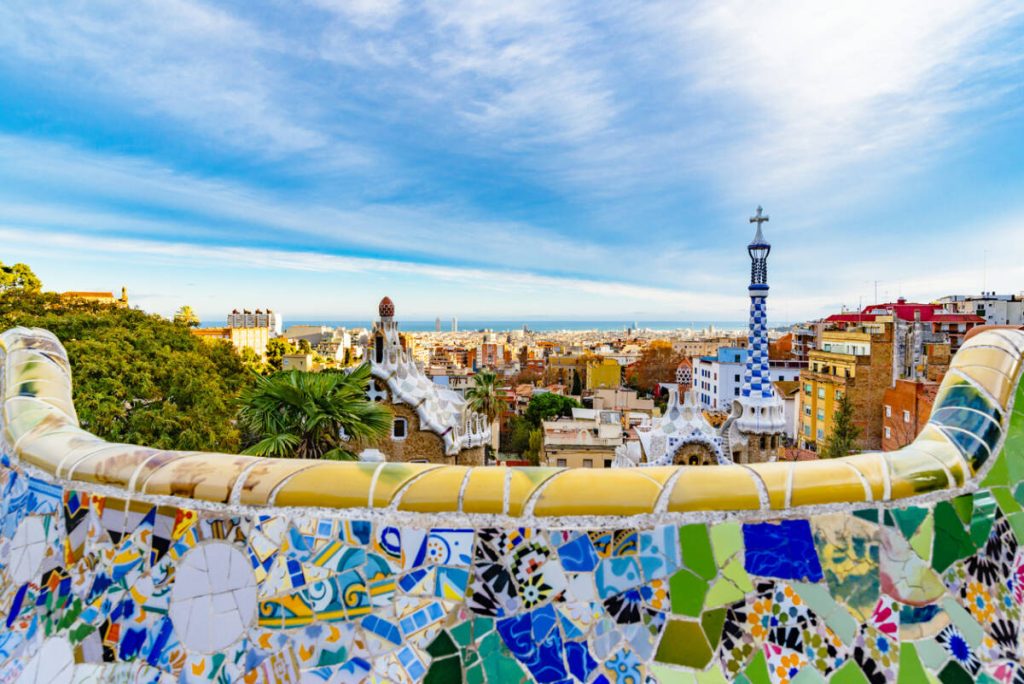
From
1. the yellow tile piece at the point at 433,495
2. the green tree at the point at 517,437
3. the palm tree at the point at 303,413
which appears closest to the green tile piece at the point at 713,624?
the yellow tile piece at the point at 433,495

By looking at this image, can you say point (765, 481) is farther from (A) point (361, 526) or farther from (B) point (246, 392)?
(B) point (246, 392)

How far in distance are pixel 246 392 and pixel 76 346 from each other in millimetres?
6080

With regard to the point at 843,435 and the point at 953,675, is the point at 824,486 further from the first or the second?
the point at 843,435

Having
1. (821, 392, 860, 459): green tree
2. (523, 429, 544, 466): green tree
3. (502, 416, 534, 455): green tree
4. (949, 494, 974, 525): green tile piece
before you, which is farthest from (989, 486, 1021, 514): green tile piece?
(502, 416, 534, 455): green tree

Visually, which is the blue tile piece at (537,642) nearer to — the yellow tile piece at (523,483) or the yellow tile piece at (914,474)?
the yellow tile piece at (523,483)

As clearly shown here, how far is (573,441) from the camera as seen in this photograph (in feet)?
75.2

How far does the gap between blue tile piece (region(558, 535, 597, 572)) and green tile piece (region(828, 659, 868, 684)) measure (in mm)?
820

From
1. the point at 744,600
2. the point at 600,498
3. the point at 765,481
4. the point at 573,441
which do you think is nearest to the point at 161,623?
the point at 600,498

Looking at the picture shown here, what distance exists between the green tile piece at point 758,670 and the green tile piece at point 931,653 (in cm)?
50

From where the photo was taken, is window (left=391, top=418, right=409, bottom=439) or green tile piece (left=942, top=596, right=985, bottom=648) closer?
green tile piece (left=942, top=596, right=985, bottom=648)

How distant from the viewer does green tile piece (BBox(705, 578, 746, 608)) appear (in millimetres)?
1896

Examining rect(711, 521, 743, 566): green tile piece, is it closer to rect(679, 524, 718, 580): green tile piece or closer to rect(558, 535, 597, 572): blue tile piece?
rect(679, 524, 718, 580): green tile piece

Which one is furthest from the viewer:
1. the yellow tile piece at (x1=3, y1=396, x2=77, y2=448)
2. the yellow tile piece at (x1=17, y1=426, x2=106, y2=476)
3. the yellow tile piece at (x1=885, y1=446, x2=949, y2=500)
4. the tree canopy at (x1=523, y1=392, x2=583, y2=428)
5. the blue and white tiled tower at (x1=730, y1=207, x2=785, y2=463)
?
the tree canopy at (x1=523, y1=392, x2=583, y2=428)

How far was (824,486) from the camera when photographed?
75.7 inches
